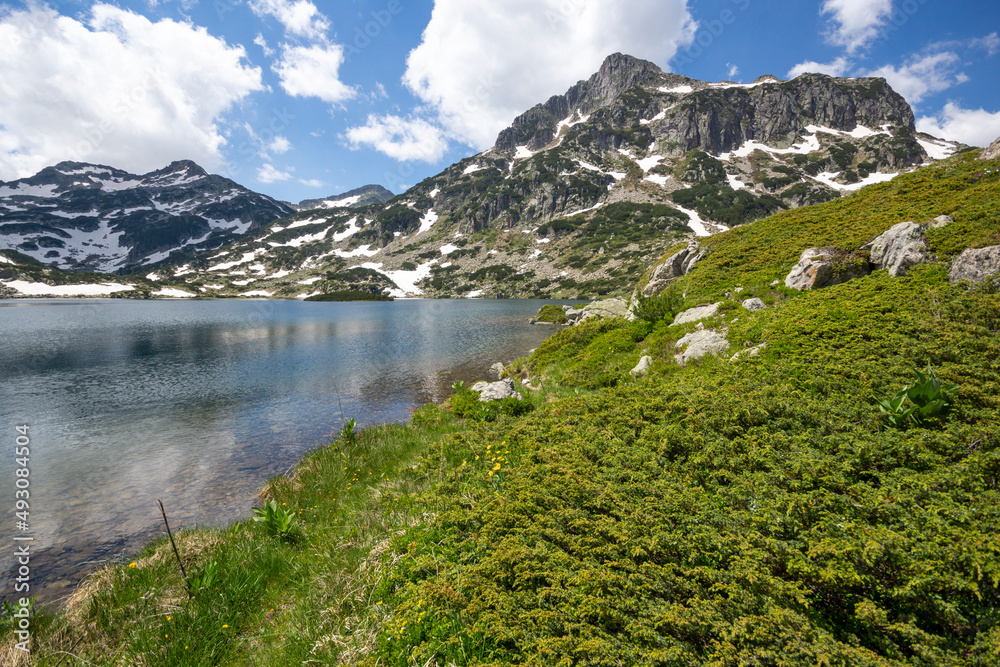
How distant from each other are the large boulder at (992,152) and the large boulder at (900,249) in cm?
867

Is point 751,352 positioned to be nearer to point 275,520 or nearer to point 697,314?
point 697,314

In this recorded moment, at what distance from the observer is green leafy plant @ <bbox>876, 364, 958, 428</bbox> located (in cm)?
557

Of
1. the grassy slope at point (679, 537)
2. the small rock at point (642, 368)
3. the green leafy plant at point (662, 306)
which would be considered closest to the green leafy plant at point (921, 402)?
the grassy slope at point (679, 537)

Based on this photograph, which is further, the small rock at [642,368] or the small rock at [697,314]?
the small rock at [697,314]

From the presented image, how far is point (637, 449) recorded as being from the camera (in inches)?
263

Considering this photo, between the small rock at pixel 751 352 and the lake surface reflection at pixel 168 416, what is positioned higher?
the small rock at pixel 751 352

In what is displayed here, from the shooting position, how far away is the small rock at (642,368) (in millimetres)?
12566

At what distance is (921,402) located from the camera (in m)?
5.73

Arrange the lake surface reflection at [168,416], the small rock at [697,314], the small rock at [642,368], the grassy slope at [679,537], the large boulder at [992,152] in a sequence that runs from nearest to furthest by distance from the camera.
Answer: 1. the grassy slope at [679,537]
2. the lake surface reflection at [168,416]
3. the small rock at [642,368]
4. the small rock at [697,314]
5. the large boulder at [992,152]

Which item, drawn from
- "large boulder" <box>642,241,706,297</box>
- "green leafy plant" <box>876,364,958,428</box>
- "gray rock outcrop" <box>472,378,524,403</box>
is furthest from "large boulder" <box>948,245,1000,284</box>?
"large boulder" <box>642,241,706,297</box>

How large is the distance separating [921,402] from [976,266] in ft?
20.2

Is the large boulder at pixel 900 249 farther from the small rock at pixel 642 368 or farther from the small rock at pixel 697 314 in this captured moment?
the small rock at pixel 642 368

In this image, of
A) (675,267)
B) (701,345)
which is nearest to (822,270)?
(701,345)

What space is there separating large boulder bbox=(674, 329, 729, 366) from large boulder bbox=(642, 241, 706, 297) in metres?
11.1
